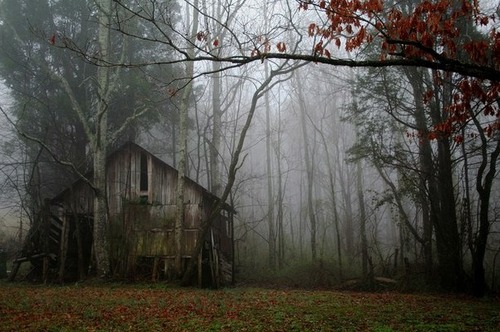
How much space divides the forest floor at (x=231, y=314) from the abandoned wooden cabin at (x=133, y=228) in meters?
4.92

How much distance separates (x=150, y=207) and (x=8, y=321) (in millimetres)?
10243

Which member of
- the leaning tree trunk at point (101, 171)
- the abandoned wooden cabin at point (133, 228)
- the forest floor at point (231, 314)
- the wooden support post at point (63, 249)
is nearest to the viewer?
the forest floor at point (231, 314)

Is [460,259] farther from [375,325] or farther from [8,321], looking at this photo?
[8,321]

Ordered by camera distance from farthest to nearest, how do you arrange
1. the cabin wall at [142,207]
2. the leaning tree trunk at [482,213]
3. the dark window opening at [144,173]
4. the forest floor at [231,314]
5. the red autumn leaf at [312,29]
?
the dark window opening at [144,173] → the cabin wall at [142,207] → the leaning tree trunk at [482,213] → the forest floor at [231,314] → the red autumn leaf at [312,29]

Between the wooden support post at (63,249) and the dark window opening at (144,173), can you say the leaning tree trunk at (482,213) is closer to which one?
the dark window opening at (144,173)

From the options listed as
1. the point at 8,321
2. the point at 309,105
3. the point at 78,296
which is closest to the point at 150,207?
the point at 78,296

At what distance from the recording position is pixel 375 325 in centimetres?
724

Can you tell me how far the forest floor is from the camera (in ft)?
23.1

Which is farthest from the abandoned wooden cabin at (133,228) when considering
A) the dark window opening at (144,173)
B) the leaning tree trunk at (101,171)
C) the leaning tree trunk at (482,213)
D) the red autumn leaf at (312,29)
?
the red autumn leaf at (312,29)

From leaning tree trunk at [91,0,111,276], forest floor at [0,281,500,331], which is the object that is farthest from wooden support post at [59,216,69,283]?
forest floor at [0,281,500,331]

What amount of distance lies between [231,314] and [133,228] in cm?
1011

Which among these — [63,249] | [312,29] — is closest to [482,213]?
[312,29]

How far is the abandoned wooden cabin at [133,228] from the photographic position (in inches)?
640

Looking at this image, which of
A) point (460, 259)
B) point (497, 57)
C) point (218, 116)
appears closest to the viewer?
point (497, 57)
